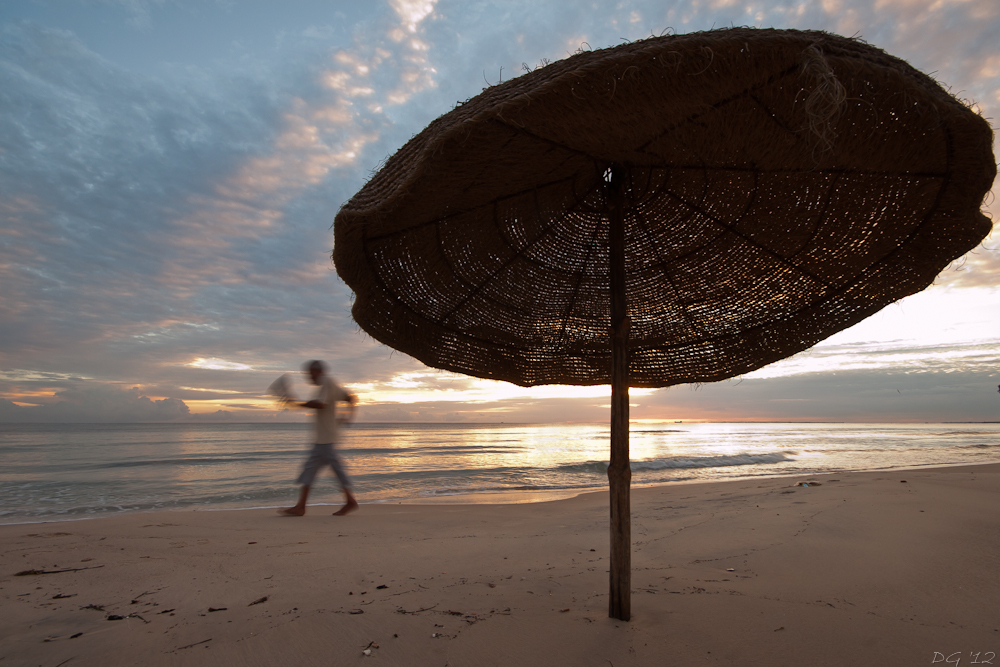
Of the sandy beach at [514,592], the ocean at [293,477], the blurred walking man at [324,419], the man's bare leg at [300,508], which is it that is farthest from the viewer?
the ocean at [293,477]

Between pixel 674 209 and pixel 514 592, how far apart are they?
228cm

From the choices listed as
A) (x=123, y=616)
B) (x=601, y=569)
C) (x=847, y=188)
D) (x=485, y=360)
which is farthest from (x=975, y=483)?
(x=123, y=616)

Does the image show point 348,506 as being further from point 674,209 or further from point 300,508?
point 674,209

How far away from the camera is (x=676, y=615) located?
2289mm

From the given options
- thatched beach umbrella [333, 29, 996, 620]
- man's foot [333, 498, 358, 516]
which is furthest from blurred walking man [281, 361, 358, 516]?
thatched beach umbrella [333, 29, 996, 620]

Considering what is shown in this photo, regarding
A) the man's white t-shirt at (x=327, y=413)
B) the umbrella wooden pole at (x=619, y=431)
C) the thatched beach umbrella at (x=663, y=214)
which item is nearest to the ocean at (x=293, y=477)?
the man's white t-shirt at (x=327, y=413)

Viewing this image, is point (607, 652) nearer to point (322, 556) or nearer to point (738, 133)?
point (738, 133)

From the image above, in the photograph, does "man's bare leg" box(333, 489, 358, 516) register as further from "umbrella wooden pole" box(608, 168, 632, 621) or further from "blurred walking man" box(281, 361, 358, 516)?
"umbrella wooden pole" box(608, 168, 632, 621)

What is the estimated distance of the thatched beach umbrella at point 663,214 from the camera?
1.48 meters

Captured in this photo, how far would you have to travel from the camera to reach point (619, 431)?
2051mm

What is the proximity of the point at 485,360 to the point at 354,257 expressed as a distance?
1050 millimetres

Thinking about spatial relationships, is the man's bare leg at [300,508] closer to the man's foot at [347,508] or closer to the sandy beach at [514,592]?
the man's foot at [347,508]

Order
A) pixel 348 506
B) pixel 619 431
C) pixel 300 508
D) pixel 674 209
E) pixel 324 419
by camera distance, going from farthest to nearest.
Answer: pixel 348 506
pixel 300 508
pixel 324 419
pixel 674 209
pixel 619 431

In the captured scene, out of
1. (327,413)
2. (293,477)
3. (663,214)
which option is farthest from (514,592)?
(293,477)
